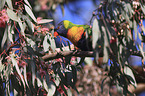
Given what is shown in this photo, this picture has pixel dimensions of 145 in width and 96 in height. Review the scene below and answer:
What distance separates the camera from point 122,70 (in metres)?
1.67

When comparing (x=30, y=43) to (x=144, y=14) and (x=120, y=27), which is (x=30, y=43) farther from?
(x=144, y=14)

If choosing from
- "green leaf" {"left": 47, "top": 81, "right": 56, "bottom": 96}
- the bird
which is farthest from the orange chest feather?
"green leaf" {"left": 47, "top": 81, "right": 56, "bottom": 96}

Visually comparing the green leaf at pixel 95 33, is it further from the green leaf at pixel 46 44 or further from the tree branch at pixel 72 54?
the green leaf at pixel 46 44

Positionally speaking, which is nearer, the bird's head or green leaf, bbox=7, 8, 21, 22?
green leaf, bbox=7, 8, 21, 22

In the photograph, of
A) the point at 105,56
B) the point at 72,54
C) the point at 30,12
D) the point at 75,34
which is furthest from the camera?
the point at 75,34

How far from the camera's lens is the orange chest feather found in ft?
5.94

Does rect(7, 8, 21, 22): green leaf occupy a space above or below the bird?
above

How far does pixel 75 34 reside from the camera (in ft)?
6.00

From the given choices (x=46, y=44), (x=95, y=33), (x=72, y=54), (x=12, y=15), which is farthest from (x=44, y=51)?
(x=95, y=33)

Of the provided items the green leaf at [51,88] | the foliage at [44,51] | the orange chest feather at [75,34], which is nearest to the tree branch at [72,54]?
the foliage at [44,51]

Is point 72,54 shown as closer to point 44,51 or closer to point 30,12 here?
point 44,51

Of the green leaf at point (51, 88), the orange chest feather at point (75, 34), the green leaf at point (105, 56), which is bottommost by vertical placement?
the green leaf at point (51, 88)

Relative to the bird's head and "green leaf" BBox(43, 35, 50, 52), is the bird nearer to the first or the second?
the bird's head

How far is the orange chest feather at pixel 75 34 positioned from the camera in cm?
181
